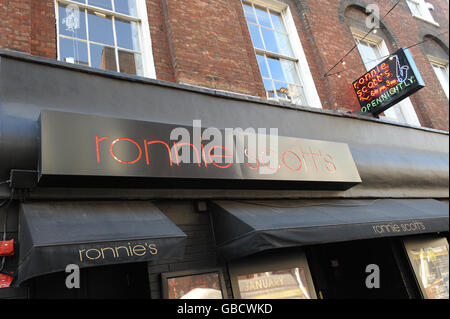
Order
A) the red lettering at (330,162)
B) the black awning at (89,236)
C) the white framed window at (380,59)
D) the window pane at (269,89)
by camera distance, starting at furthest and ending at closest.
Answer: the white framed window at (380,59) → the window pane at (269,89) → the red lettering at (330,162) → the black awning at (89,236)

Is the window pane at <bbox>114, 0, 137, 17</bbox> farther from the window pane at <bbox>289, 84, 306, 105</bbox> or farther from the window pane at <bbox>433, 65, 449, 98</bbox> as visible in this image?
the window pane at <bbox>433, 65, 449, 98</bbox>

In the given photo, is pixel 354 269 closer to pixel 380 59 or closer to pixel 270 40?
pixel 270 40

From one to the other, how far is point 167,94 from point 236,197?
190cm

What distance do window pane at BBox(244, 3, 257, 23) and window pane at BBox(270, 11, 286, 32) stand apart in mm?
647

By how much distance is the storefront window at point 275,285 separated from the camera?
4.39 meters

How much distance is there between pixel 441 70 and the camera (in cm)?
1188

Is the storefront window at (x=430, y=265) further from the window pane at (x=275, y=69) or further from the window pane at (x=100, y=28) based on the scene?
the window pane at (x=100, y=28)

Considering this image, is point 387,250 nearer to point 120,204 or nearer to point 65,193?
point 120,204

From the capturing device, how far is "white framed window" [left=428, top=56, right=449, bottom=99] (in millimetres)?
11570

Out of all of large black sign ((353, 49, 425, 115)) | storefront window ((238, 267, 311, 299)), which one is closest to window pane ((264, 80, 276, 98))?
large black sign ((353, 49, 425, 115))

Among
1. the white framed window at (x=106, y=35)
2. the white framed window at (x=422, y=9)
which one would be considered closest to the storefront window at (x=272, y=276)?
the white framed window at (x=106, y=35)

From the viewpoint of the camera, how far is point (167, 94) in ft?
16.7

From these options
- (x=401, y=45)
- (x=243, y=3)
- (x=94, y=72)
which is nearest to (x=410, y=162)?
(x=401, y=45)

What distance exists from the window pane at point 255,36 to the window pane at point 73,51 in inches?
150
